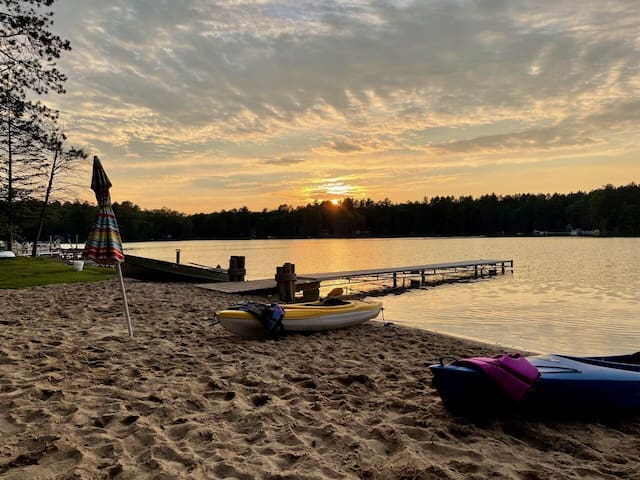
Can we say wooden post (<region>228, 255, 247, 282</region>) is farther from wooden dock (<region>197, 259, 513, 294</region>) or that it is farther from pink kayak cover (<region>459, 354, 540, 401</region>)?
pink kayak cover (<region>459, 354, 540, 401</region>)

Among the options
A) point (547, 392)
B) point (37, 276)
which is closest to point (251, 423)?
point (547, 392)

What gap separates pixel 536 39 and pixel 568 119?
787 cm

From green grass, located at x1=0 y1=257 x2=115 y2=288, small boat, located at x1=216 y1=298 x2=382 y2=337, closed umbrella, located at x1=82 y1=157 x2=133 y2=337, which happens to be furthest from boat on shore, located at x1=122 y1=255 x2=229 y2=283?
closed umbrella, located at x1=82 y1=157 x2=133 y2=337

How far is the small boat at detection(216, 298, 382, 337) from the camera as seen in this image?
8102 millimetres

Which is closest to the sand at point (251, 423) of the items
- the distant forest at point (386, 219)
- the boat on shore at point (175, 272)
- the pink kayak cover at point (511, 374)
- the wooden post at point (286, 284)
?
the pink kayak cover at point (511, 374)

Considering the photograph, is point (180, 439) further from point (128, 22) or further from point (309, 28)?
point (309, 28)

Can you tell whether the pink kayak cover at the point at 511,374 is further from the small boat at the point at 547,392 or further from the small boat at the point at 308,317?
the small boat at the point at 308,317

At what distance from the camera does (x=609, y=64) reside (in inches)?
620

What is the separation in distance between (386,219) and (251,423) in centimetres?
13066

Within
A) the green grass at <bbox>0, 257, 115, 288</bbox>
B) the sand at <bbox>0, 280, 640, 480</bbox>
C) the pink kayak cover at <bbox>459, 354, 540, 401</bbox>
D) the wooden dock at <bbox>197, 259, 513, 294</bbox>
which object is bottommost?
Answer: the wooden dock at <bbox>197, 259, 513, 294</bbox>

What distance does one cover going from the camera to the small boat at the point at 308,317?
8102mm

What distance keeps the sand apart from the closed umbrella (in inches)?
55.8

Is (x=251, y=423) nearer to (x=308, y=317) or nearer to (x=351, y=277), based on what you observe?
(x=308, y=317)

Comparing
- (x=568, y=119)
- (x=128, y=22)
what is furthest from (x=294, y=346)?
(x=568, y=119)
